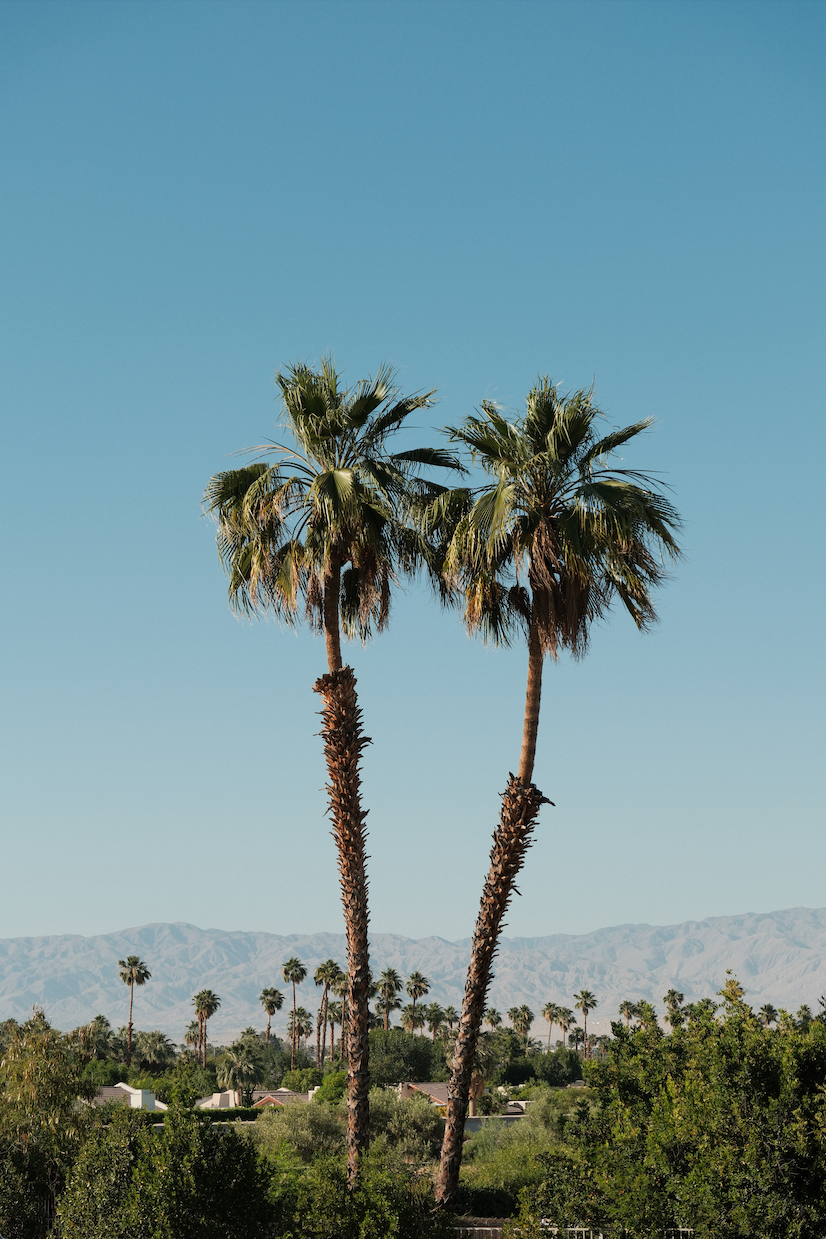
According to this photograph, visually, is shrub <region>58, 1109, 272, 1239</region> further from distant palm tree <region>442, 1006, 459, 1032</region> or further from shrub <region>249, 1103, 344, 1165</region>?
distant palm tree <region>442, 1006, 459, 1032</region>

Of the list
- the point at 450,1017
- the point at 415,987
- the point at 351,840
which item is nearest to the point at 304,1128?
the point at 351,840

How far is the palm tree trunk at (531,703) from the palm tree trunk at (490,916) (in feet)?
0.91

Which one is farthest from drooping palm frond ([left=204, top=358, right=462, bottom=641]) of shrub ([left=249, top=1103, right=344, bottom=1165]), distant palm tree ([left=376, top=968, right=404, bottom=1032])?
distant palm tree ([left=376, top=968, right=404, bottom=1032])

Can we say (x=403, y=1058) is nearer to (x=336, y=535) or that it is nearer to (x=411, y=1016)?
(x=411, y=1016)

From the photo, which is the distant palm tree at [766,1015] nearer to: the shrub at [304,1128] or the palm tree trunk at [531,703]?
the palm tree trunk at [531,703]

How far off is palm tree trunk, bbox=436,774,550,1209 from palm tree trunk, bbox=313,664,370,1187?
149 cm

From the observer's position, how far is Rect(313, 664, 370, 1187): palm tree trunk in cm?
1720

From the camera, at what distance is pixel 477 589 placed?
18469 mm

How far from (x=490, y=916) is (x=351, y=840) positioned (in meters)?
2.56

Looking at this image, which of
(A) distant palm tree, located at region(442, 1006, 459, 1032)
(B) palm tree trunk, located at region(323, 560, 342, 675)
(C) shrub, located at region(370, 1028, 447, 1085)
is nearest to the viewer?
(B) palm tree trunk, located at region(323, 560, 342, 675)

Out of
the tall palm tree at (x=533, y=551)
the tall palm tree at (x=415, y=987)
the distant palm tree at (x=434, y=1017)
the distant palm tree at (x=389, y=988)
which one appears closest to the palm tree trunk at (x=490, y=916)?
the tall palm tree at (x=533, y=551)

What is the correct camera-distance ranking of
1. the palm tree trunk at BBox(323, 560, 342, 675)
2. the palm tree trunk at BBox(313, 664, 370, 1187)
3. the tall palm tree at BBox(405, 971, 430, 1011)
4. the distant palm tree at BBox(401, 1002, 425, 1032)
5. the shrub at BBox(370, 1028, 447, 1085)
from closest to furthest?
the palm tree trunk at BBox(313, 664, 370, 1187) → the palm tree trunk at BBox(323, 560, 342, 675) → the shrub at BBox(370, 1028, 447, 1085) → the distant palm tree at BBox(401, 1002, 425, 1032) → the tall palm tree at BBox(405, 971, 430, 1011)

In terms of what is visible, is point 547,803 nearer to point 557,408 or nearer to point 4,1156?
point 557,408

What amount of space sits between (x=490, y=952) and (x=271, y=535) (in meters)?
7.87
